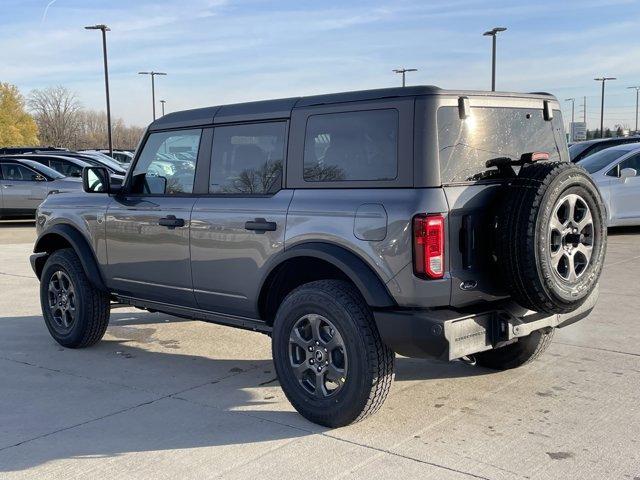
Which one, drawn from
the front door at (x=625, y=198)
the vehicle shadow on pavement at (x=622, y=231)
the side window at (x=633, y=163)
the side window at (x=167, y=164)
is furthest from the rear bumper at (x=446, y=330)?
the vehicle shadow on pavement at (x=622, y=231)

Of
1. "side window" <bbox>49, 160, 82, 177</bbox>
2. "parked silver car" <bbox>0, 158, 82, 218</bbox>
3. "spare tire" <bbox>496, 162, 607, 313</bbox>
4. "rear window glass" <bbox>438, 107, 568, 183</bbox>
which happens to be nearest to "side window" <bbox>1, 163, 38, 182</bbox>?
"parked silver car" <bbox>0, 158, 82, 218</bbox>

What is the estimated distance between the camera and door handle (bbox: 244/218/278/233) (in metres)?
4.43

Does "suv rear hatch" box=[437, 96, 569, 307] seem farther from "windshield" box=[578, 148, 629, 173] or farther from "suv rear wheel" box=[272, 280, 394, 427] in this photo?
"windshield" box=[578, 148, 629, 173]

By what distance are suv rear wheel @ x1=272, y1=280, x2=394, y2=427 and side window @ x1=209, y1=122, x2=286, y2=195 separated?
80cm

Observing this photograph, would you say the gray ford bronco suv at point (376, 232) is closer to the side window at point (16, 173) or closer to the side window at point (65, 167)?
the side window at point (16, 173)

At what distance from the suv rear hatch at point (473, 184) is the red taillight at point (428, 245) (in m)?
0.07

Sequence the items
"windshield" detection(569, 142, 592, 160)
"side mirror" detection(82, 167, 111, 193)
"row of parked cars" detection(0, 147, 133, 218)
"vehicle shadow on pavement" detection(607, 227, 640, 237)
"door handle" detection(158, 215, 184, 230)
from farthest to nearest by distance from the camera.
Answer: "row of parked cars" detection(0, 147, 133, 218)
"windshield" detection(569, 142, 592, 160)
"vehicle shadow on pavement" detection(607, 227, 640, 237)
"side mirror" detection(82, 167, 111, 193)
"door handle" detection(158, 215, 184, 230)

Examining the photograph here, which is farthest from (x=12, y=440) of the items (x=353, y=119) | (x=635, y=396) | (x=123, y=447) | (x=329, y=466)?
(x=635, y=396)

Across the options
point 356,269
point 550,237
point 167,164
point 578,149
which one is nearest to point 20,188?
point 578,149

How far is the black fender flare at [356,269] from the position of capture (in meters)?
3.89

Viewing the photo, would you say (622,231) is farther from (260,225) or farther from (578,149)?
(260,225)

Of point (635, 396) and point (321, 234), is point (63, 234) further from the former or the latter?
point (635, 396)

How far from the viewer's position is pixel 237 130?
4.91 metres

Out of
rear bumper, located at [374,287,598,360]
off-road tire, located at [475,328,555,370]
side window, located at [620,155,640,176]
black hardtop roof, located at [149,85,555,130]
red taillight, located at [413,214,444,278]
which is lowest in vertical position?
off-road tire, located at [475,328,555,370]
